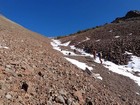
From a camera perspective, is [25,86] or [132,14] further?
[132,14]

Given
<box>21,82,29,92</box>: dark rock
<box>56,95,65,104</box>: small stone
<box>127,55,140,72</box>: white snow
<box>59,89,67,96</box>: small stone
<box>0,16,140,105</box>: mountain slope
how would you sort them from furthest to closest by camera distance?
<box>127,55,140,72</box>: white snow → <box>59,89,67,96</box>: small stone → <box>56,95,65,104</box>: small stone → <box>21,82,29,92</box>: dark rock → <box>0,16,140,105</box>: mountain slope

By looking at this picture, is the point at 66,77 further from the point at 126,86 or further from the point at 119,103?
the point at 126,86

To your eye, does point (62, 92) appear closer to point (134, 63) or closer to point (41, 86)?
point (41, 86)

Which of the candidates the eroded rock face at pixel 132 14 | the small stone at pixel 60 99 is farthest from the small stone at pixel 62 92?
the eroded rock face at pixel 132 14

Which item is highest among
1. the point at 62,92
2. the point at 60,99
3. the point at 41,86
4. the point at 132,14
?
the point at 132,14

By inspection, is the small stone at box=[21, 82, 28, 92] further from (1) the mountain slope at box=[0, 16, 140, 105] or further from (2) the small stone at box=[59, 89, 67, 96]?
(2) the small stone at box=[59, 89, 67, 96]

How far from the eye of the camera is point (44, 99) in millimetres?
10648

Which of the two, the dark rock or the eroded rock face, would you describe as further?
the eroded rock face

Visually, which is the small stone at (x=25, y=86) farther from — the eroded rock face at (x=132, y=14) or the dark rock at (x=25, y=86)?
the eroded rock face at (x=132, y=14)

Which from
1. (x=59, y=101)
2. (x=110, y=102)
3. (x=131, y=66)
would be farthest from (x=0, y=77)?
(x=131, y=66)

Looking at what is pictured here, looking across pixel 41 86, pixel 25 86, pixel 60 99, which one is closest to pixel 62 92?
pixel 60 99

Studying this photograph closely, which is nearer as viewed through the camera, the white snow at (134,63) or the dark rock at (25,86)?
the dark rock at (25,86)

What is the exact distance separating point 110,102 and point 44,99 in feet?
15.5

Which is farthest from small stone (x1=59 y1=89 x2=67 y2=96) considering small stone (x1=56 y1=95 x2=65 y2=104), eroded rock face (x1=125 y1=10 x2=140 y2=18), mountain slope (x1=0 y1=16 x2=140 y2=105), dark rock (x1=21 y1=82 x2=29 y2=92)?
eroded rock face (x1=125 y1=10 x2=140 y2=18)
